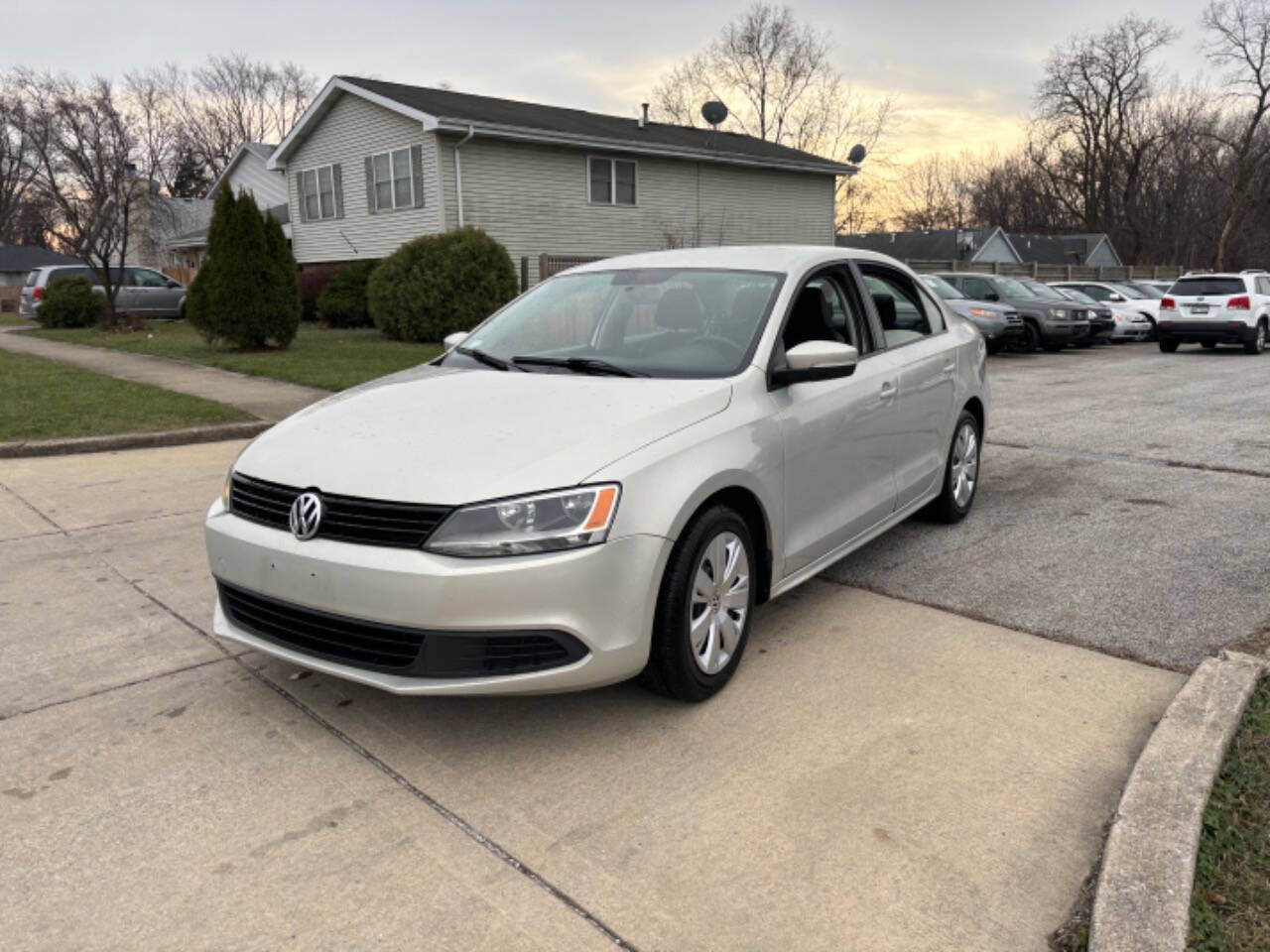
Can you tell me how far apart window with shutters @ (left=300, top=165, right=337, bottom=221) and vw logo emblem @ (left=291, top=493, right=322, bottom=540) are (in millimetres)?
24557

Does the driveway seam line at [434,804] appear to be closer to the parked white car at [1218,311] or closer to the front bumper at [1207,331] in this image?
the parked white car at [1218,311]

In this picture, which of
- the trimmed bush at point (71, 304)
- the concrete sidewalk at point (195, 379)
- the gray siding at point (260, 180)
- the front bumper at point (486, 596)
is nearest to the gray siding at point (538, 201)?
the trimmed bush at point (71, 304)

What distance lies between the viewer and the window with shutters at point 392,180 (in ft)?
73.9

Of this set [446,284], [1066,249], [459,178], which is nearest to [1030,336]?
[446,284]

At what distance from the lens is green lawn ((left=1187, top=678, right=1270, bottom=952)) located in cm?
229

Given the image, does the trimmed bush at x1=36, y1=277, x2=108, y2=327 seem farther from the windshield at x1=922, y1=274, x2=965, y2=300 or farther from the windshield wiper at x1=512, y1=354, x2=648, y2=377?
the windshield wiper at x1=512, y1=354, x2=648, y2=377

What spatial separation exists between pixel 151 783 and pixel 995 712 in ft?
9.40

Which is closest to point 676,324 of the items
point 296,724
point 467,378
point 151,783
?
point 467,378

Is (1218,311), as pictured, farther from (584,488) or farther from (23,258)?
(23,258)

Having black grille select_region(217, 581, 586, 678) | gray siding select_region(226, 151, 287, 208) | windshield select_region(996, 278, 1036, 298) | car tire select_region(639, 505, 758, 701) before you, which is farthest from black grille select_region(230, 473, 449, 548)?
gray siding select_region(226, 151, 287, 208)

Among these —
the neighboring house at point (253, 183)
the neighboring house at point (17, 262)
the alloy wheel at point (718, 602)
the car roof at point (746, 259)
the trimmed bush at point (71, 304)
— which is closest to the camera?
the alloy wheel at point (718, 602)

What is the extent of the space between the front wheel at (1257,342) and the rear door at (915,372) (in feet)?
54.0

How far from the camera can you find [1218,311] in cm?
1880

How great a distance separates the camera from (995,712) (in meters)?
3.52
